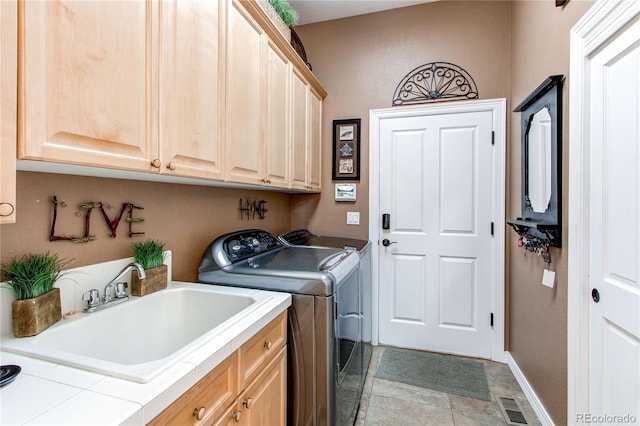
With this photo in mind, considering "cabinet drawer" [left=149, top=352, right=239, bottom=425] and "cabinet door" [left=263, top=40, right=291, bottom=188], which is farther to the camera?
"cabinet door" [left=263, top=40, right=291, bottom=188]

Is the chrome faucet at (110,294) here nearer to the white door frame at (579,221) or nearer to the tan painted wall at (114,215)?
the tan painted wall at (114,215)

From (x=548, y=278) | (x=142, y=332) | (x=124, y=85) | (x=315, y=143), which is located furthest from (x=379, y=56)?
(x=142, y=332)

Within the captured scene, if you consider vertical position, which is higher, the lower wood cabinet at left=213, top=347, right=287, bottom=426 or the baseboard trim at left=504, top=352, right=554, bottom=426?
the lower wood cabinet at left=213, top=347, right=287, bottom=426

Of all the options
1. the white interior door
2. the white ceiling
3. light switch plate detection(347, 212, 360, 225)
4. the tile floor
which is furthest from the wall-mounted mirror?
the white ceiling

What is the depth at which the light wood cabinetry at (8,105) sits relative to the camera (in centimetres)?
59

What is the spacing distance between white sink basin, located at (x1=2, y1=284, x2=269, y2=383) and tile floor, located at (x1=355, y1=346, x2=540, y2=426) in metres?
1.18

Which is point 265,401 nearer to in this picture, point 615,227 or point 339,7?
point 615,227

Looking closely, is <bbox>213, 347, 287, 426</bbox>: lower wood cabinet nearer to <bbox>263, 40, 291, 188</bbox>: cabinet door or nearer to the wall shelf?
<bbox>263, 40, 291, 188</bbox>: cabinet door

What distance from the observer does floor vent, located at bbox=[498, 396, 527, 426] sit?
5.72ft

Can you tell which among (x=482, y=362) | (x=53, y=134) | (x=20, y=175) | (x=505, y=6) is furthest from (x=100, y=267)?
(x=505, y=6)

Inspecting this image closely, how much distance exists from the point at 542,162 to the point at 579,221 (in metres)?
0.54

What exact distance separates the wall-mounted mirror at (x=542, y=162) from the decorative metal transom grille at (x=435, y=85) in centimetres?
57

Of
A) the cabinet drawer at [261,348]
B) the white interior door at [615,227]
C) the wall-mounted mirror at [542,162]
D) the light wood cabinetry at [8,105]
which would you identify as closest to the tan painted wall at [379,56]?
the wall-mounted mirror at [542,162]

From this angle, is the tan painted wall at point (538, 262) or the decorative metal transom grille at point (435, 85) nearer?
the tan painted wall at point (538, 262)
